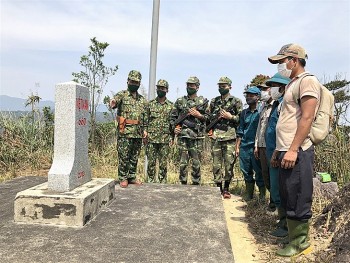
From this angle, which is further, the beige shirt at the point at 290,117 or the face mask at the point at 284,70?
the face mask at the point at 284,70

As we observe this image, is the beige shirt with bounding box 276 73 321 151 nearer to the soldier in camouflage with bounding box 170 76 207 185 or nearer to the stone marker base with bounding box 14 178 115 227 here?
the stone marker base with bounding box 14 178 115 227

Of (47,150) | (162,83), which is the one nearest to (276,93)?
(162,83)

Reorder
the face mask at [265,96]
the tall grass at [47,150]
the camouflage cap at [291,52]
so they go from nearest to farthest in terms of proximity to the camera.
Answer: the camouflage cap at [291,52], the face mask at [265,96], the tall grass at [47,150]

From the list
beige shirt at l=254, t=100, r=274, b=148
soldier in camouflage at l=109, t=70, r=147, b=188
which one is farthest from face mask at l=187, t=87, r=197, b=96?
beige shirt at l=254, t=100, r=274, b=148

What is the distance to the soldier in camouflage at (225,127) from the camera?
16.8 feet

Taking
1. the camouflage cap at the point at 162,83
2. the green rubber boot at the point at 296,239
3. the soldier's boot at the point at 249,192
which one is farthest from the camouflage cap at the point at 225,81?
the green rubber boot at the point at 296,239

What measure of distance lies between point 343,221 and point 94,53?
22.6 ft

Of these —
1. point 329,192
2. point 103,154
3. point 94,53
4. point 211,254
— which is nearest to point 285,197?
point 211,254

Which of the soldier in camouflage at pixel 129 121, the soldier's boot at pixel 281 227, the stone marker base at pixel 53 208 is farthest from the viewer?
the soldier in camouflage at pixel 129 121

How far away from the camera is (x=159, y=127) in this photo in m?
5.22

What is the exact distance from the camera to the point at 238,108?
5141 millimetres

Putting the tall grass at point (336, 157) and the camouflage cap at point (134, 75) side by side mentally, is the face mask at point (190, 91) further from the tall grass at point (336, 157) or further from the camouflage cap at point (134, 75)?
the tall grass at point (336, 157)

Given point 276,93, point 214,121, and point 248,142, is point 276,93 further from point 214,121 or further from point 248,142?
point 214,121

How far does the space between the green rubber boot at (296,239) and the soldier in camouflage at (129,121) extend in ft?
8.58
